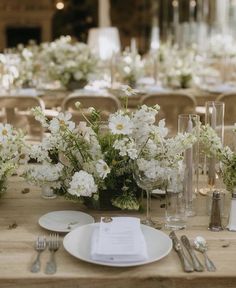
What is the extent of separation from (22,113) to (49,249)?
3.42 m

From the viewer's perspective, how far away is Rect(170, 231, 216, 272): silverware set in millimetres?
1417

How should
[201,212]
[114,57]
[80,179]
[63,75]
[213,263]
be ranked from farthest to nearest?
[114,57]
[63,75]
[201,212]
[80,179]
[213,263]

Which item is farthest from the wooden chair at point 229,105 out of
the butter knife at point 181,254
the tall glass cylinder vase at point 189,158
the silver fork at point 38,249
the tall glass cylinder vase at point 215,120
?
the silver fork at point 38,249

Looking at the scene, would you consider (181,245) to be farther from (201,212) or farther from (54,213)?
(54,213)

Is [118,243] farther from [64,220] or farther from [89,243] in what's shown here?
[64,220]

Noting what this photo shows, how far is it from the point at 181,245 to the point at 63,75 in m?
3.28

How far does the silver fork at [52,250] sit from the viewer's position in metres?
1.41

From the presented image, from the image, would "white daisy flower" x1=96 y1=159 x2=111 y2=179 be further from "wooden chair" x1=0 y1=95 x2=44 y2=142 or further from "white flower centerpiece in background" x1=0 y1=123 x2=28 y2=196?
"wooden chair" x1=0 y1=95 x2=44 y2=142

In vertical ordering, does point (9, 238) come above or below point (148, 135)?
below

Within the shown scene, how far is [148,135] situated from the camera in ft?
5.69

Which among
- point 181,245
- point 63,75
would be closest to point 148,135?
point 181,245

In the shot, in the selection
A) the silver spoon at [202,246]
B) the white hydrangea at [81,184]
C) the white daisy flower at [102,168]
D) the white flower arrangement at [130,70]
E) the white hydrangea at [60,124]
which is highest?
the white flower arrangement at [130,70]

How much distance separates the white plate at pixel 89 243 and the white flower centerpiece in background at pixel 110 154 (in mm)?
131

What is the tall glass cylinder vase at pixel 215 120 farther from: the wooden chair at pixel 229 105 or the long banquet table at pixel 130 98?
the long banquet table at pixel 130 98
